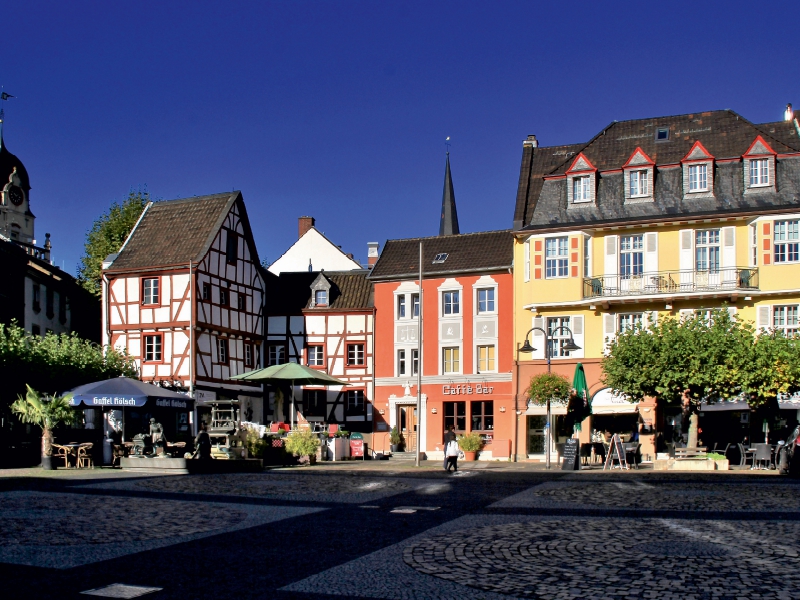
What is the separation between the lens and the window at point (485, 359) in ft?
144

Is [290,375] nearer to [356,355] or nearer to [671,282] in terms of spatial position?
[356,355]

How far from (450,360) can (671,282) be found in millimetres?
10906

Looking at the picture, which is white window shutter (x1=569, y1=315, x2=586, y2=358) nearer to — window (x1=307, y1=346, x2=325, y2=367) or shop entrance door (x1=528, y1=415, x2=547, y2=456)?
shop entrance door (x1=528, y1=415, x2=547, y2=456)

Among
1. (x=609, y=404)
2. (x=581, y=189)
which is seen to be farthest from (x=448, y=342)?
(x=581, y=189)

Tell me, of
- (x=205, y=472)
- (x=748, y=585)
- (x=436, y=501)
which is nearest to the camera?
(x=748, y=585)

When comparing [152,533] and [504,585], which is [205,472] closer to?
[152,533]

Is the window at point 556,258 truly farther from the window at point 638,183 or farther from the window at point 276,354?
the window at point 276,354

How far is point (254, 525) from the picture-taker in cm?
1384

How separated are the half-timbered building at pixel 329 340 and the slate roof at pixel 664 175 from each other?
1067 cm

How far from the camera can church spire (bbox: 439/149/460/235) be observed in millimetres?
69875

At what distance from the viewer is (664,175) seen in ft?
132

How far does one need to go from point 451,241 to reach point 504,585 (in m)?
38.2

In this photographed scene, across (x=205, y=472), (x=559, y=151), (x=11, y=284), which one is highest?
(x=559, y=151)

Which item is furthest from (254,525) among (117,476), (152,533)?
(117,476)
